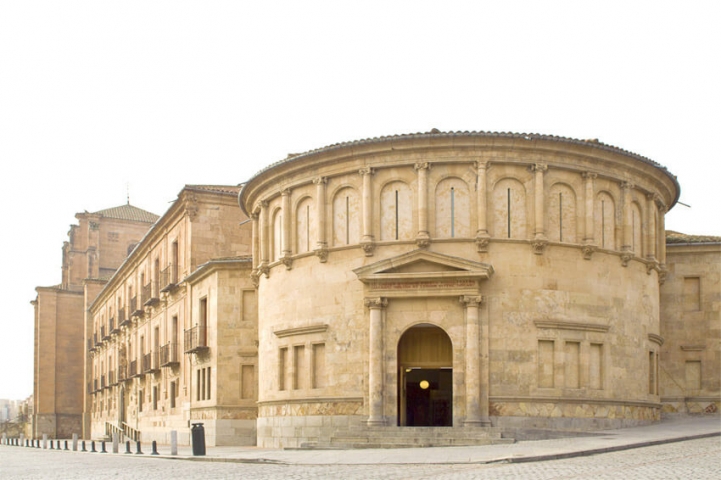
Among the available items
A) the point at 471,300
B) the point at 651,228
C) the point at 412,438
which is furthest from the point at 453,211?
the point at 651,228

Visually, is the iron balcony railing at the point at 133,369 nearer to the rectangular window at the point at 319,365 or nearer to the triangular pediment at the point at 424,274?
the rectangular window at the point at 319,365

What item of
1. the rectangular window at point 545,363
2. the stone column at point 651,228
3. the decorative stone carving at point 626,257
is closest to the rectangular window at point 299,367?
the rectangular window at point 545,363

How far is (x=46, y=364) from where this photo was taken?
85.1 metres

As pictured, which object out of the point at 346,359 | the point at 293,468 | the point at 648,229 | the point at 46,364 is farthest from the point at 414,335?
the point at 46,364

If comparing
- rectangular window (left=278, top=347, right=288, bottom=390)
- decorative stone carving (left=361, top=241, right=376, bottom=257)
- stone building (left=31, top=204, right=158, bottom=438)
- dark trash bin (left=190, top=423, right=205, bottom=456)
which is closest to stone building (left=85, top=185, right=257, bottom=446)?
rectangular window (left=278, top=347, right=288, bottom=390)

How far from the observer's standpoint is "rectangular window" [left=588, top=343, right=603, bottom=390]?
103ft

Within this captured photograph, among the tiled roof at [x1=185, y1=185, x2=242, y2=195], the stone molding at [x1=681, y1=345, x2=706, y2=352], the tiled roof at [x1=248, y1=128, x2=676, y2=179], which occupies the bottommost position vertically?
the stone molding at [x1=681, y1=345, x2=706, y2=352]

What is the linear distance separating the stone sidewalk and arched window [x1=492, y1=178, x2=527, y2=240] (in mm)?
6808

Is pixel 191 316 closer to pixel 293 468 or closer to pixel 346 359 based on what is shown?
pixel 346 359

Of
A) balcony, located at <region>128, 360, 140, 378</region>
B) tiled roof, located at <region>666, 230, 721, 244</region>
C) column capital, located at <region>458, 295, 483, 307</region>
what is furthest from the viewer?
balcony, located at <region>128, 360, 140, 378</region>

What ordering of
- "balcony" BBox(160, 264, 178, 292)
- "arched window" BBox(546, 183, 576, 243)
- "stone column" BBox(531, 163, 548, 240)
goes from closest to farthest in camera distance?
1. "stone column" BBox(531, 163, 548, 240)
2. "arched window" BBox(546, 183, 576, 243)
3. "balcony" BBox(160, 264, 178, 292)

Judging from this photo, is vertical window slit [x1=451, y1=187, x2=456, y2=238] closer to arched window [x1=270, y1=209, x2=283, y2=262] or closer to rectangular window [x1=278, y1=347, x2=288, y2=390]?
arched window [x1=270, y1=209, x2=283, y2=262]

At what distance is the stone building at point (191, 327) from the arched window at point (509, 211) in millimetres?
11750

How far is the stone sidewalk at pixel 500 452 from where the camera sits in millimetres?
22281
